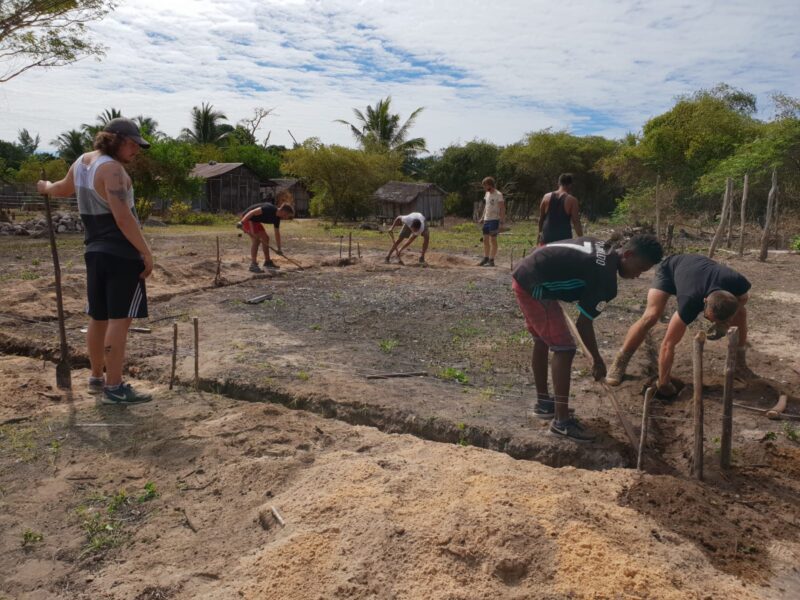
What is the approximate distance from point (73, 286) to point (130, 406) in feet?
17.1

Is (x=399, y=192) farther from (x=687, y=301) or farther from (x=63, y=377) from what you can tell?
(x=687, y=301)

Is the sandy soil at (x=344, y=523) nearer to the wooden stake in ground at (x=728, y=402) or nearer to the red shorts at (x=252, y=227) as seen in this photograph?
the wooden stake in ground at (x=728, y=402)

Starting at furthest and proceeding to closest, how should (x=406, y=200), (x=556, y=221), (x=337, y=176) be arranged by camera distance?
(x=406, y=200) < (x=337, y=176) < (x=556, y=221)

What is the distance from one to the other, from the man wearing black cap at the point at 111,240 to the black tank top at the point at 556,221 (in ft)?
18.0

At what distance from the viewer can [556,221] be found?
26.4 feet

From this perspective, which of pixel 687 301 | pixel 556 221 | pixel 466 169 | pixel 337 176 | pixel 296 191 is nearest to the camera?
pixel 687 301

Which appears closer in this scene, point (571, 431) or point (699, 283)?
point (571, 431)

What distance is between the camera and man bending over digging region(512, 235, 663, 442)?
12.3ft

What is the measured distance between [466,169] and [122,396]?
3694 cm

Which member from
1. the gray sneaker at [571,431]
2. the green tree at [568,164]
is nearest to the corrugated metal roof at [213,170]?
the green tree at [568,164]

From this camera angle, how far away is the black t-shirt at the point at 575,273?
3729mm

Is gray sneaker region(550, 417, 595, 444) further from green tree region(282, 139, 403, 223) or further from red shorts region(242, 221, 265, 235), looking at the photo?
green tree region(282, 139, 403, 223)

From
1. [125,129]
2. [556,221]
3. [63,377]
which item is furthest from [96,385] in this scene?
[556,221]

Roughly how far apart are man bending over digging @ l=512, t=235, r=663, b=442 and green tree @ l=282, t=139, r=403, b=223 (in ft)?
89.3
